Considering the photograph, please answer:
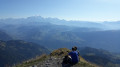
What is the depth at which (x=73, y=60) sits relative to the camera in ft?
52.7

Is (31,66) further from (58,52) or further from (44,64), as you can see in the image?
(58,52)

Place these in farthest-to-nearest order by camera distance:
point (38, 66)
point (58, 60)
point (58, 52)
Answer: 1. point (58, 52)
2. point (58, 60)
3. point (38, 66)

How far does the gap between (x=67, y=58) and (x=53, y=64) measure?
1.72 meters

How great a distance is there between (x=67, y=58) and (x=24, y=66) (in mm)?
4949

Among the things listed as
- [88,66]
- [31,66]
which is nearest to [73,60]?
[88,66]

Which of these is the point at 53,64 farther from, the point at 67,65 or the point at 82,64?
the point at 82,64

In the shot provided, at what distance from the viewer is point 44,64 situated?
52.5 feet

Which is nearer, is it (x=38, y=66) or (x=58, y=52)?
(x=38, y=66)

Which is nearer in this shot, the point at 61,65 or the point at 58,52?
the point at 61,65

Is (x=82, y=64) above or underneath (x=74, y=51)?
underneath

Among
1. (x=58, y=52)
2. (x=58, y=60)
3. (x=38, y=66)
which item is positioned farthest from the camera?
(x=58, y=52)

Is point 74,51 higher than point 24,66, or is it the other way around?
point 74,51

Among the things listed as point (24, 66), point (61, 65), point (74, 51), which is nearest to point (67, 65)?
point (61, 65)

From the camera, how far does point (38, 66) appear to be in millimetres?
15445
